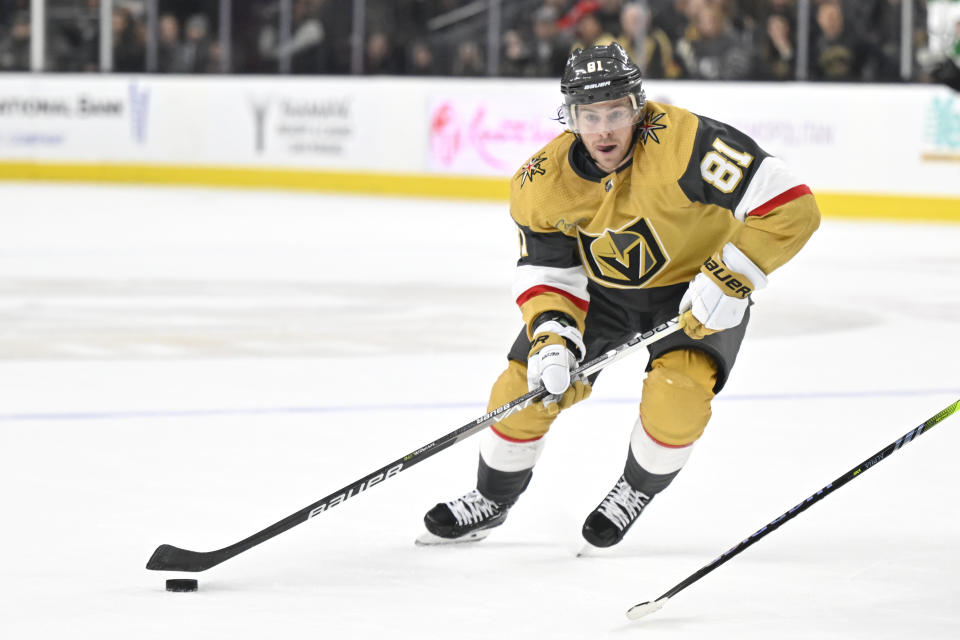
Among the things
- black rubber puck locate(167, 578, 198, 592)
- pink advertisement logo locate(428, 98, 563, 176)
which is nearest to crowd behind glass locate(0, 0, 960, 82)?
pink advertisement logo locate(428, 98, 563, 176)

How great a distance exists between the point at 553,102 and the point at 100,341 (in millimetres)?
6257

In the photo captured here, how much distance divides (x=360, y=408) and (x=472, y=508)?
1317mm

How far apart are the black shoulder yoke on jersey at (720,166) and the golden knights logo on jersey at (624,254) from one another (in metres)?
0.11

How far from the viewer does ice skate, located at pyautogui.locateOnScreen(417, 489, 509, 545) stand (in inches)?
111

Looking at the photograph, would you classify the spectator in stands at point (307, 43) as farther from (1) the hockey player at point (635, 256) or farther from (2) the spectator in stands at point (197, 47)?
(1) the hockey player at point (635, 256)

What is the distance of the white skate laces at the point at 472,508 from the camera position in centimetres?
283

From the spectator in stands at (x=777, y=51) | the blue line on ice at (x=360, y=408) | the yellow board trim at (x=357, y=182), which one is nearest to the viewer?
the blue line on ice at (x=360, y=408)

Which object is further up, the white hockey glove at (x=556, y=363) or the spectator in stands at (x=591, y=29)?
the spectator in stands at (x=591, y=29)

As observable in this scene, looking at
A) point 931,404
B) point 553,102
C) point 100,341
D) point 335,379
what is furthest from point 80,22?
point 931,404

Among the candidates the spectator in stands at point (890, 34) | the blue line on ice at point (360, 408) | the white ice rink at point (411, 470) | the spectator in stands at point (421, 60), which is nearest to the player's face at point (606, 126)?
the white ice rink at point (411, 470)

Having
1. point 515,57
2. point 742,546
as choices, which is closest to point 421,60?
point 515,57

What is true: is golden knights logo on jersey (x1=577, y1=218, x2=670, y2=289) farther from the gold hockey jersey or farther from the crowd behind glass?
the crowd behind glass

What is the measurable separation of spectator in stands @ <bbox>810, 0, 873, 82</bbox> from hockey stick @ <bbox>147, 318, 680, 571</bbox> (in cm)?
776

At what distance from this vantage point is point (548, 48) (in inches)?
450
